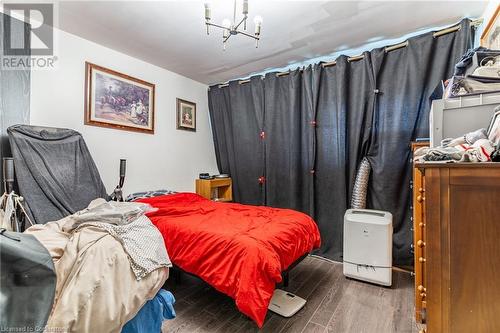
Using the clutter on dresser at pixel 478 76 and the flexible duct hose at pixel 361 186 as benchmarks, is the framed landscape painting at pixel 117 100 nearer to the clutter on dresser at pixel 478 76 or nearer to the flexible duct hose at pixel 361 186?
Result: the flexible duct hose at pixel 361 186

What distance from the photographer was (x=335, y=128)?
306cm

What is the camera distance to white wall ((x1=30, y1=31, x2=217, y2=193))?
2449 mm

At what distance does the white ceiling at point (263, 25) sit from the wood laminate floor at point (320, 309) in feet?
8.38

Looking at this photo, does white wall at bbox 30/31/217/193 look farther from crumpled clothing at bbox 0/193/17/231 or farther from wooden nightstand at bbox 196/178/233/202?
crumpled clothing at bbox 0/193/17/231

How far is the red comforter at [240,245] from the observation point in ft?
5.24

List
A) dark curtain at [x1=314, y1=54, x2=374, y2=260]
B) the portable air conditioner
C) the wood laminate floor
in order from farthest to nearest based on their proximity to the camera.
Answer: dark curtain at [x1=314, y1=54, x2=374, y2=260]
the portable air conditioner
the wood laminate floor

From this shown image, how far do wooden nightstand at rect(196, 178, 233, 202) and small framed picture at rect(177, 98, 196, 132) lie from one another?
0.86 m

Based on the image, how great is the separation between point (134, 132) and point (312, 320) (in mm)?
2837

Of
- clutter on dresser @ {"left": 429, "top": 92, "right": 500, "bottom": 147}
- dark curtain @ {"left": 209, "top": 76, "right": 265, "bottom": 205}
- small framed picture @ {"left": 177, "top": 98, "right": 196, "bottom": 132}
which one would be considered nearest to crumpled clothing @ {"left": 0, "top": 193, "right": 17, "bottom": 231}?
small framed picture @ {"left": 177, "top": 98, "right": 196, "bottom": 132}

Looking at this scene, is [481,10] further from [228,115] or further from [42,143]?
[42,143]

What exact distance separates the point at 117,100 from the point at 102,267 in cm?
236

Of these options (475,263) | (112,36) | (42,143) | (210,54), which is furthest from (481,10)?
(42,143)

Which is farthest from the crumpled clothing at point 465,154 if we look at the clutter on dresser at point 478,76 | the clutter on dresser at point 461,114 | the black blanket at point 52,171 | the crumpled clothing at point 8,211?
the black blanket at point 52,171

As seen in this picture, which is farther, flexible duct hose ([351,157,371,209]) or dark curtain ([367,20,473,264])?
flexible duct hose ([351,157,371,209])
